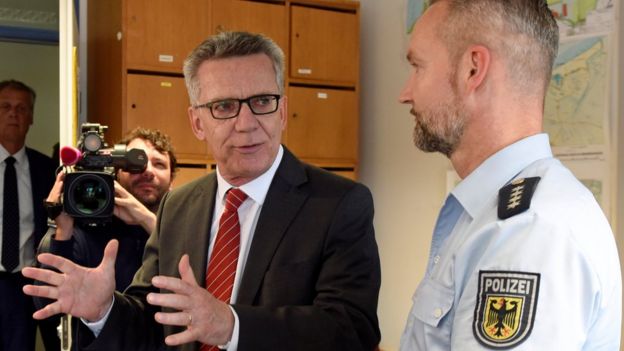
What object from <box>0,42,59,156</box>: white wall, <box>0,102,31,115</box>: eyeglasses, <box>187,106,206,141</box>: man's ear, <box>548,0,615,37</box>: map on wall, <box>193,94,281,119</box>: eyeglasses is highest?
<box>548,0,615,37</box>: map on wall

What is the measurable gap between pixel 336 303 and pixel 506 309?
57 cm

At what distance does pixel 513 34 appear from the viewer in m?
1.02

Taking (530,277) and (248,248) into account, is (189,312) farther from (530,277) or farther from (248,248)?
(530,277)

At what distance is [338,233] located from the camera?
141 cm

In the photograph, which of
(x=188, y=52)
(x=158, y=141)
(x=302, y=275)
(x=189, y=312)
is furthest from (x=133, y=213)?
(x=188, y=52)

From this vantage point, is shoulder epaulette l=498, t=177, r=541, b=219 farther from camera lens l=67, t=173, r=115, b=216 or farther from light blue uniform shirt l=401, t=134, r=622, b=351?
camera lens l=67, t=173, r=115, b=216

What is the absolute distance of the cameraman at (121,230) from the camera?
6.61 feet

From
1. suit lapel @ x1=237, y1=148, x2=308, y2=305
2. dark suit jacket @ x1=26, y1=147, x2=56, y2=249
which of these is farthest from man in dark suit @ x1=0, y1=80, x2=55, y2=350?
suit lapel @ x1=237, y1=148, x2=308, y2=305

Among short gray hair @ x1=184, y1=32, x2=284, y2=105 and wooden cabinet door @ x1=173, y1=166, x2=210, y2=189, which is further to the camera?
wooden cabinet door @ x1=173, y1=166, x2=210, y2=189

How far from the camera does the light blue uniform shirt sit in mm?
808

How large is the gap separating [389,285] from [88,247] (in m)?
2.64

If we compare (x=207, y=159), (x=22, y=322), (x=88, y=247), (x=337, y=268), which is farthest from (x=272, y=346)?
(x=207, y=159)

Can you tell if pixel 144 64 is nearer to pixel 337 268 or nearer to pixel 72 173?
pixel 72 173

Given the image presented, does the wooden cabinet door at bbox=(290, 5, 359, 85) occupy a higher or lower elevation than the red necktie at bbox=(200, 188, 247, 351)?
higher
